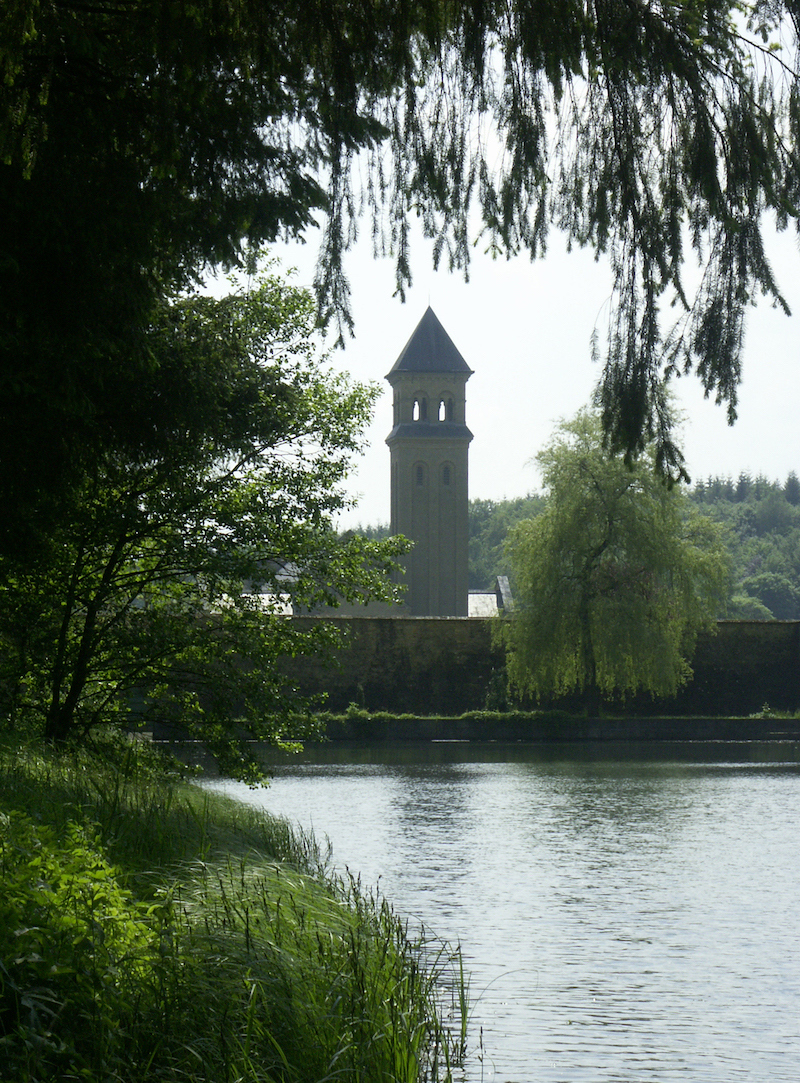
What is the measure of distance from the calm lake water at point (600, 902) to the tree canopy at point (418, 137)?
8.70 ft

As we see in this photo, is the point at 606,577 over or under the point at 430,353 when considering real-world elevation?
under

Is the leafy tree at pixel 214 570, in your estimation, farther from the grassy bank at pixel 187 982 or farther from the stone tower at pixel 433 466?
the stone tower at pixel 433 466

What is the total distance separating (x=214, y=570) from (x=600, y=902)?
3.97 meters

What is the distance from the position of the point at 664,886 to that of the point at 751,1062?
4.16 metres

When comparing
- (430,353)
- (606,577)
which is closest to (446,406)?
(430,353)

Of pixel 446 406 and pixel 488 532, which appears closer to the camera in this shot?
pixel 446 406

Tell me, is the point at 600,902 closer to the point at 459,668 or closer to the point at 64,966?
the point at 64,966

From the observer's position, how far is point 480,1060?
16.4 feet

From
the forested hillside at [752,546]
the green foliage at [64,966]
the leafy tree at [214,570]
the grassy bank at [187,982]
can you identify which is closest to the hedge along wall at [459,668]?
the leafy tree at [214,570]

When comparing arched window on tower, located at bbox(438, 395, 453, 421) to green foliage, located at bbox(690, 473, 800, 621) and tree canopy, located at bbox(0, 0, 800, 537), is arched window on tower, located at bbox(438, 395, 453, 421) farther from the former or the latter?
tree canopy, located at bbox(0, 0, 800, 537)

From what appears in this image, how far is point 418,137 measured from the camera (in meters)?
4.81

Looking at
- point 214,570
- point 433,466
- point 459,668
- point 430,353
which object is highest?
point 430,353

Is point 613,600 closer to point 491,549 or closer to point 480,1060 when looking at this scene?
point 480,1060

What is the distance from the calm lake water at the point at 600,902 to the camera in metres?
5.40
